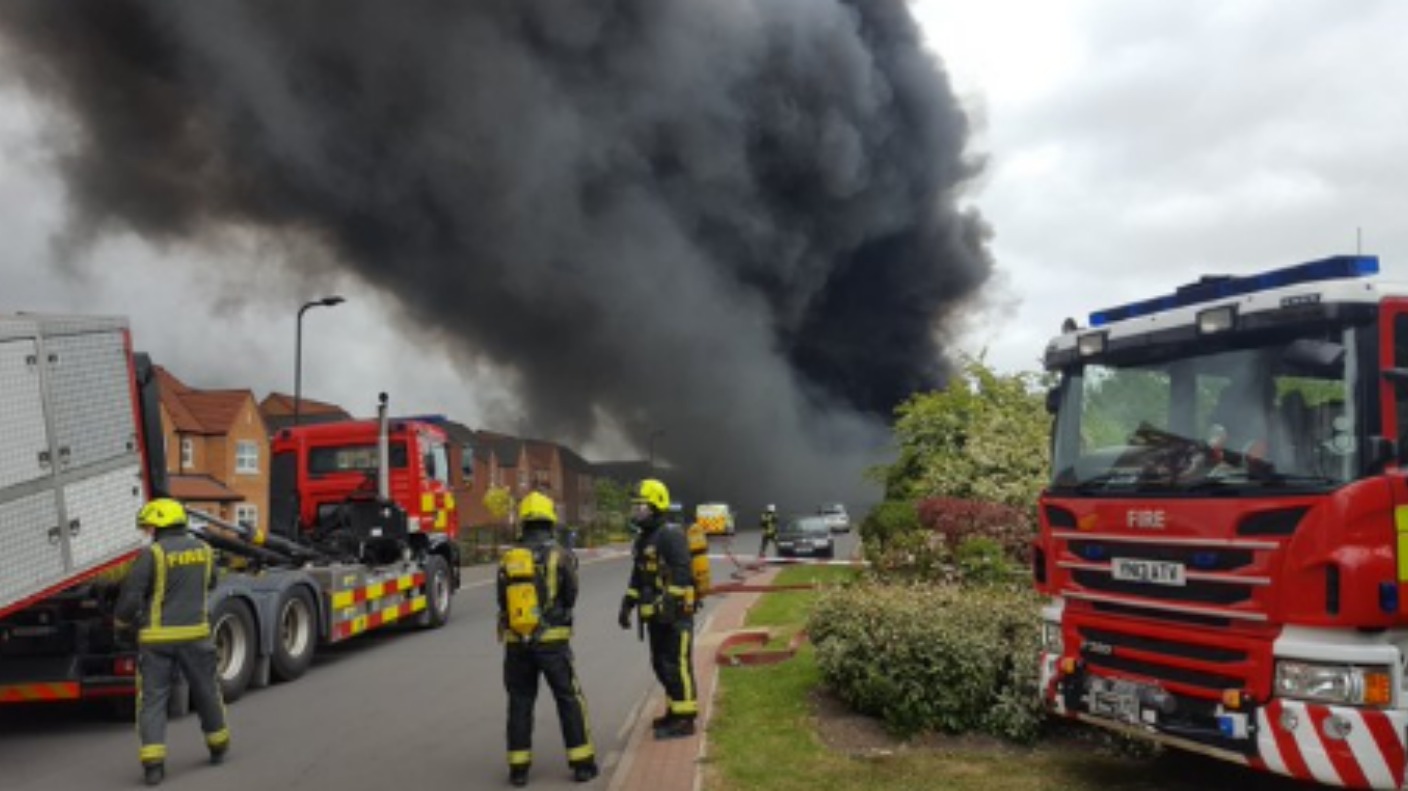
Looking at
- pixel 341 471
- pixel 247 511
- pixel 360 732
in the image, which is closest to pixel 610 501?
pixel 247 511

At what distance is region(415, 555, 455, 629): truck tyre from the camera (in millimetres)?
14047

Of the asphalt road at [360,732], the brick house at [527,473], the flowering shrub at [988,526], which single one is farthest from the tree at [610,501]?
the asphalt road at [360,732]

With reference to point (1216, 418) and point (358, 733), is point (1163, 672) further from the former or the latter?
point (358, 733)

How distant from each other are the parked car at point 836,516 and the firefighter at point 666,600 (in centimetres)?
4034

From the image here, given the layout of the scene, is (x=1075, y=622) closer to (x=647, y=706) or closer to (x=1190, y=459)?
(x=1190, y=459)

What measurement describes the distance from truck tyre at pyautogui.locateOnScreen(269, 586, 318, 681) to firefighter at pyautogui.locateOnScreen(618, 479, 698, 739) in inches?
171

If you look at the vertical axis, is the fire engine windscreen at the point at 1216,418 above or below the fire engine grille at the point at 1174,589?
above

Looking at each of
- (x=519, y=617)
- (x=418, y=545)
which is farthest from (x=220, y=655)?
(x=418, y=545)

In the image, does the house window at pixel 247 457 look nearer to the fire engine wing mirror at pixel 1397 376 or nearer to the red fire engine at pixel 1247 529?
the red fire engine at pixel 1247 529

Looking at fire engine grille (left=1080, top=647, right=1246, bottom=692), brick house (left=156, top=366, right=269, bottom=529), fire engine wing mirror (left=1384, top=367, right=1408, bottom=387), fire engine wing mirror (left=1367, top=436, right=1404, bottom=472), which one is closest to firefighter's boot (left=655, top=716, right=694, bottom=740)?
fire engine grille (left=1080, top=647, right=1246, bottom=692)

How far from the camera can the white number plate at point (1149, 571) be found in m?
4.96

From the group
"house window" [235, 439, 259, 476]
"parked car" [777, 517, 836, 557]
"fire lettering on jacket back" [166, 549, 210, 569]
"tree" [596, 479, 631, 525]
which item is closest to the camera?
"fire lettering on jacket back" [166, 549, 210, 569]

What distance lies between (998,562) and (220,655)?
6.66 meters

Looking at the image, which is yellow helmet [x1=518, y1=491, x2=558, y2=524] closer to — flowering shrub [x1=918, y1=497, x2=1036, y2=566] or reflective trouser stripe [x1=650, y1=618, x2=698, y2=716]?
reflective trouser stripe [x1=650, y1=618, x2=698, y2=716]
